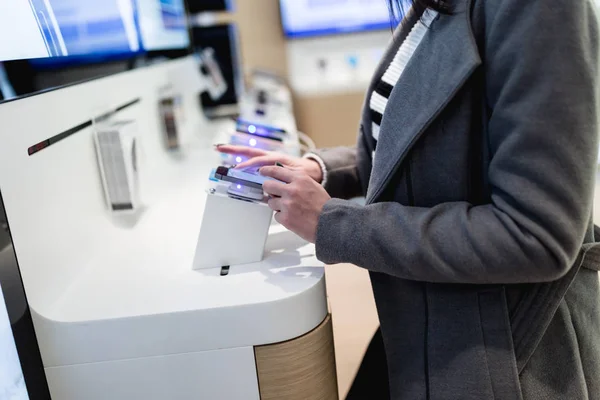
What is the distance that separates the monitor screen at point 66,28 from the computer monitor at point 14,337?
0.22 metres

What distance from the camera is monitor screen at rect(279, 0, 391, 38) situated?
2453mm

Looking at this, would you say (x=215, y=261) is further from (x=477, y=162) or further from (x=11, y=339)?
(x=477, y=162)

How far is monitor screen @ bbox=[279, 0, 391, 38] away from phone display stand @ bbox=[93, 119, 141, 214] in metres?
1.72

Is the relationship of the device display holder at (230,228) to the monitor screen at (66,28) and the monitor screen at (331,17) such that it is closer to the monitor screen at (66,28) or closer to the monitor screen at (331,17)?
the monitor screen at (66,28)

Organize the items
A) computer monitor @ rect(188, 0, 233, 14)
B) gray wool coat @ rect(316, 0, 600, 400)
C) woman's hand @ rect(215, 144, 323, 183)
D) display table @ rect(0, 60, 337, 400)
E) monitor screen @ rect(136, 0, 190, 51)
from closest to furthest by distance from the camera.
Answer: gray wool coat @ rect(316, 0, 600, 400)
display table @ rect(0, 60, 337, 400)
woman's hand @ rect(215, 144, 323, 183)
monitor screen @ rect(136, 0, 190, 51)
computer monitor @ rect(188, 0, 233, 14)

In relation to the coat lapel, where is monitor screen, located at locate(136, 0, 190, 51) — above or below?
above

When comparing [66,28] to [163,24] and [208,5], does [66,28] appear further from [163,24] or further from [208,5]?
Answer: [208,5]

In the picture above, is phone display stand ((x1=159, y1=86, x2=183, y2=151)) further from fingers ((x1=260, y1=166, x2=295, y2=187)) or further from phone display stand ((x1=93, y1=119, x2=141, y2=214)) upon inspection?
fingers ((x1=260, y1=166, x2=295, y2=187))

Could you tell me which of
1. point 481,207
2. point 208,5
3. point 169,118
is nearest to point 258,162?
point 481,207

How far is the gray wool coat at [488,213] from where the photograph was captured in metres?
0.48

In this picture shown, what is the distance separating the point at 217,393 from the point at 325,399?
138 mm

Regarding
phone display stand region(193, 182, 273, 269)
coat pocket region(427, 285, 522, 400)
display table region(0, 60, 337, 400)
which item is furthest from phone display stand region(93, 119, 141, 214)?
coat pocket region(427, 285, 522, 400)

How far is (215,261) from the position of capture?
2.31 ft

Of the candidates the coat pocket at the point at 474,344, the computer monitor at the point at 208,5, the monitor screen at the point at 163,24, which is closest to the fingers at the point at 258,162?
the coat pocket at the point at 474,344
